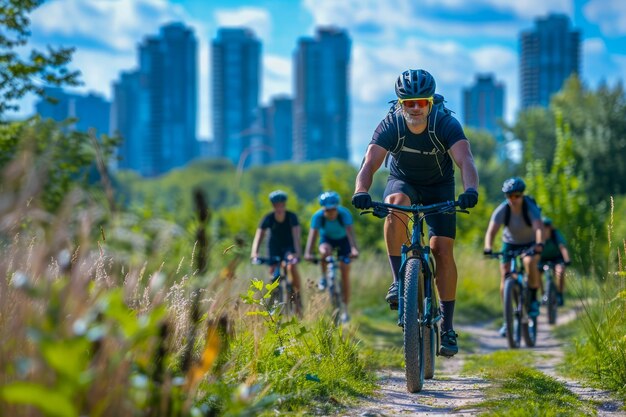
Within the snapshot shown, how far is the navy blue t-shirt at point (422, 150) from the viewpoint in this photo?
680 cm

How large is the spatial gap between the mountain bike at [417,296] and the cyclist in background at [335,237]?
6.03 meters

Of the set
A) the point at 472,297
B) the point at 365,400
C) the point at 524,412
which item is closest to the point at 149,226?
the point at 524,412

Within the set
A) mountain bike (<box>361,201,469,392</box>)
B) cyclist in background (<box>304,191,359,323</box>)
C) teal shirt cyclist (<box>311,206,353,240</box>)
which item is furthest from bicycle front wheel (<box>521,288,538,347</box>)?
mountain bike (<box>361,201,469,392</box>)

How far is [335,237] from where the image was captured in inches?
526

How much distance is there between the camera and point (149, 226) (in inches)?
122

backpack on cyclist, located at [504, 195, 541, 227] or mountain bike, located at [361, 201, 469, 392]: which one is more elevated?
backpack on cyclist, located at [504, 195, 541, 227]

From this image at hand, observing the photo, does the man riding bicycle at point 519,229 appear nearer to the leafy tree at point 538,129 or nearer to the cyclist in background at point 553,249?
the cyclist in background at point 553,249

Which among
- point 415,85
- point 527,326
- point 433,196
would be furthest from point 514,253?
point 415,85

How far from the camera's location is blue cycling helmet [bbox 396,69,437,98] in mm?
6688

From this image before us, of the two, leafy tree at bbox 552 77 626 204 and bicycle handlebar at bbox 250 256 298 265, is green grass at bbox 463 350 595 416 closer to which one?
bicycle handlebar at bbox 250 256 298 265

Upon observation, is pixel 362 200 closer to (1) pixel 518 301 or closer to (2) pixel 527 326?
(1) pixel 518 301

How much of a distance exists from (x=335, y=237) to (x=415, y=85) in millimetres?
6776

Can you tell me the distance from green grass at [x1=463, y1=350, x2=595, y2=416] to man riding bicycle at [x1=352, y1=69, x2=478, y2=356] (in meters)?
0.55

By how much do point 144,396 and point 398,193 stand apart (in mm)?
3986
